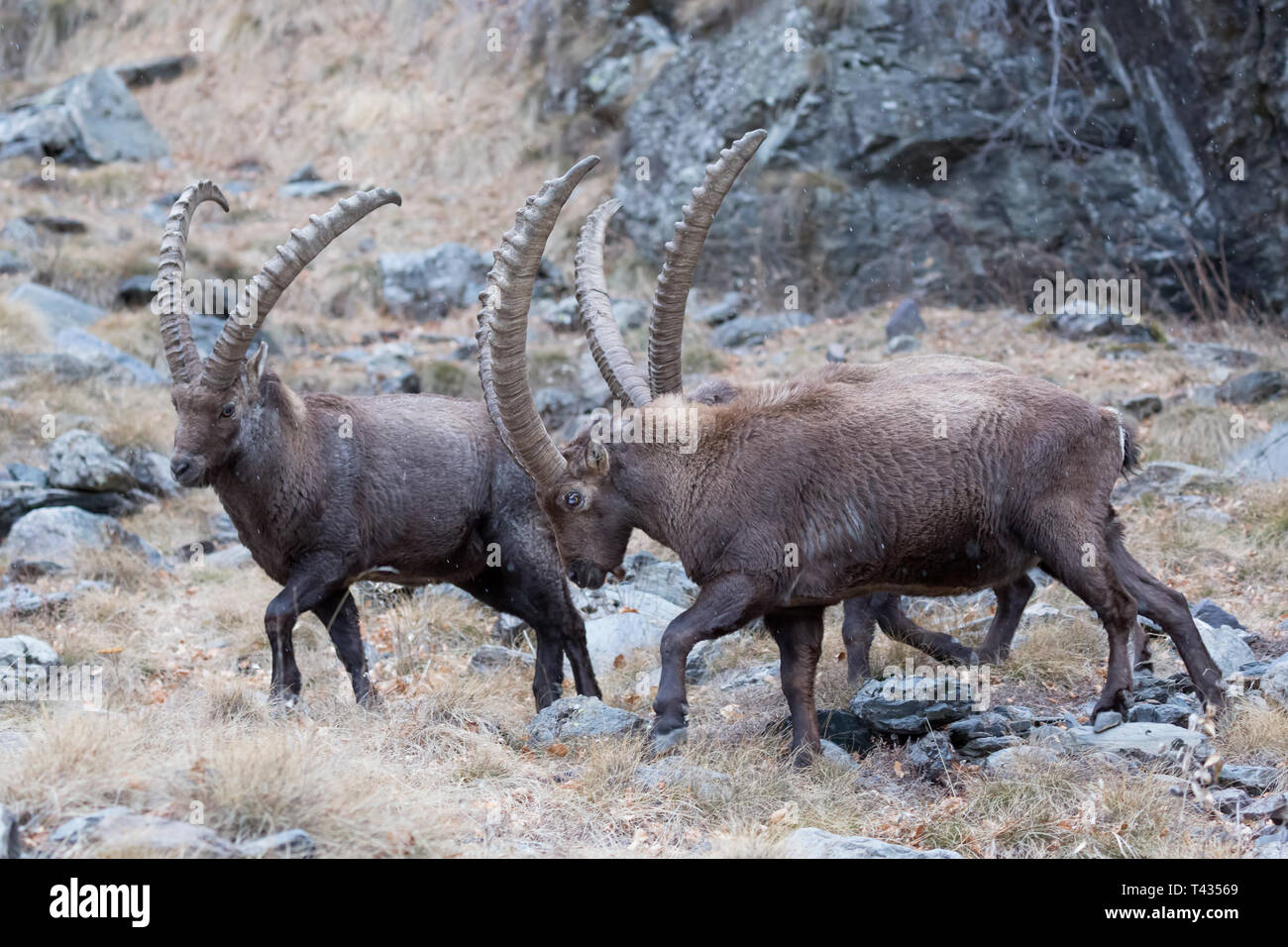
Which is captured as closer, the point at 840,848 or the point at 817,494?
the point at 840,848

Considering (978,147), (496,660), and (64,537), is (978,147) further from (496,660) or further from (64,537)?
(64,537)

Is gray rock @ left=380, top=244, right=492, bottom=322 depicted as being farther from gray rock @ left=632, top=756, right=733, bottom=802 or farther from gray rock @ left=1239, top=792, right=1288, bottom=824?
gray rock @ left=1239, top=792, right=1288, bottom=824

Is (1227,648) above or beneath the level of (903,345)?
beneath

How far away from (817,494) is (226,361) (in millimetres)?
3561

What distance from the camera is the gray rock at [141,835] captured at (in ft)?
15.0

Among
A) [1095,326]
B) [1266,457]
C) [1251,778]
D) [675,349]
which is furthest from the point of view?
[1095,326]

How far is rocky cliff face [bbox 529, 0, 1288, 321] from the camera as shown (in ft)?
58.7

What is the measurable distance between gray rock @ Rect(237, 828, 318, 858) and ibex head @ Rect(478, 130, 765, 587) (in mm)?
2621

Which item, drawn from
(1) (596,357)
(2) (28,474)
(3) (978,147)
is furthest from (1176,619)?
(3) (978,147)

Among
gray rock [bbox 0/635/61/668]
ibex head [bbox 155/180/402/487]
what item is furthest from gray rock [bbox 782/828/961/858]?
gray rock [bbox 0/635/61/668]

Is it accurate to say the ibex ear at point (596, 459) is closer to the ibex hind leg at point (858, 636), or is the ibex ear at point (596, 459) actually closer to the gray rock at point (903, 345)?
the ibex hind leg at point (858, 636)

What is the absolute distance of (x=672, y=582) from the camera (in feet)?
37.5

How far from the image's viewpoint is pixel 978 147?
801 inches

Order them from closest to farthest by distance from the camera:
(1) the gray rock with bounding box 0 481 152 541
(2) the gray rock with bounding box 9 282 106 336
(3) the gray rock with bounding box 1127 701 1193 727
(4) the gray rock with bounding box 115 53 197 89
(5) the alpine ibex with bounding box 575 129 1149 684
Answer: (3) the gray rock with bounding box 1127 701 1193 727 → (5) the alpine ibex with bounding box 575 129 1149 684 → (1) the gray rock with bounding box 0 481 152 541 → (2) the gray rock with bounding box 9 282 106 336 → (4) the gray rock with bounding box 115 53 197 89
